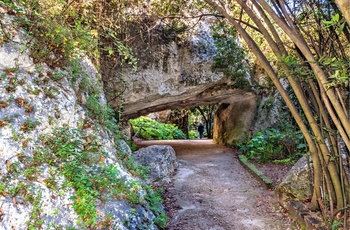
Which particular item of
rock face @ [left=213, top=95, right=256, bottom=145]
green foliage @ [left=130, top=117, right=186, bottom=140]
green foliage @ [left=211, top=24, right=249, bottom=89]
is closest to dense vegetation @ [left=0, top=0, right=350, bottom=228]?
green foliage @ [left=211, top=24, right=249, bottom=89]

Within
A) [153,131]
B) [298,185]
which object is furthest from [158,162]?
[153,131]

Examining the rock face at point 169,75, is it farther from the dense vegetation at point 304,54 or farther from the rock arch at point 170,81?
the dense vegetation at point 304,54

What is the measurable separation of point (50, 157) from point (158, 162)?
3654 mm

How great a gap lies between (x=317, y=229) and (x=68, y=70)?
423cm

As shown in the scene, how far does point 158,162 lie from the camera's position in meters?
6.45

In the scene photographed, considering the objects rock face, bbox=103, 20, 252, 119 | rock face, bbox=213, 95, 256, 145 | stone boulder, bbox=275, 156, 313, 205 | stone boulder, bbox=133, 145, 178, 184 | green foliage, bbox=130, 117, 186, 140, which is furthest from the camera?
green foliage, bbox=130, 117, 186, 140

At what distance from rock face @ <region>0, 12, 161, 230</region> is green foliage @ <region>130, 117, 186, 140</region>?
37.5 feet

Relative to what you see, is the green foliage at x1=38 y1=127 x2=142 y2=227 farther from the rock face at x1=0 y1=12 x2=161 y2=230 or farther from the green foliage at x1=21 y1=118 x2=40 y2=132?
the green foliage at x1=21 y1=118 x2=40 y2=132

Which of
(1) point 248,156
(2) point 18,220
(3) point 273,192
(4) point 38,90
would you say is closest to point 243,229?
(3) point 273,192

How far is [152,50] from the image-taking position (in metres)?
7.85

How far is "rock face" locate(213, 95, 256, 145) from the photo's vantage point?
10852 millimetres

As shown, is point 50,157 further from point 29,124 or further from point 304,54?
point 304,54

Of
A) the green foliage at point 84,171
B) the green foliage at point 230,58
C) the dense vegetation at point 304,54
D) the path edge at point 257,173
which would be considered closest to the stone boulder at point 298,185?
the dense vegetation at point 304,54

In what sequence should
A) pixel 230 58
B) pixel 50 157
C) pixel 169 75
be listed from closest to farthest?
pixel 50 157
pixel 169 75
pixel 230 58
